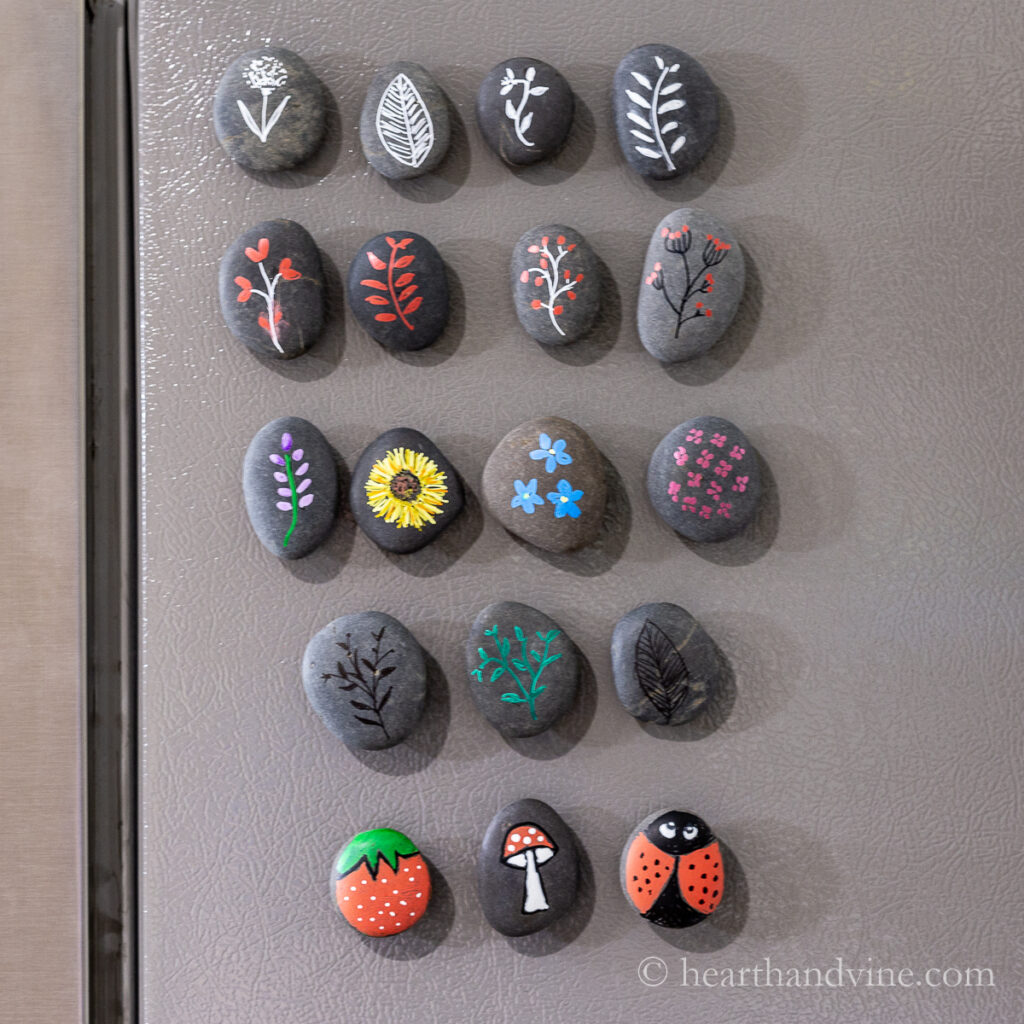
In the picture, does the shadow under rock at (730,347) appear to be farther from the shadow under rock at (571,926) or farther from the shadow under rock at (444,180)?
the shadow under rock at (571,926)

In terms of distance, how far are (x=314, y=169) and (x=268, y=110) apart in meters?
0.04

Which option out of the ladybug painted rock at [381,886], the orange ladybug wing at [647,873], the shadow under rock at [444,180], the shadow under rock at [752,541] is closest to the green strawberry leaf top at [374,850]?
the ladybug painted rock at [381,886]

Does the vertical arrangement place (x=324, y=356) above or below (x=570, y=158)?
below

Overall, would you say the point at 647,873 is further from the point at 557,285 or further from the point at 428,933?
the point at 557,285

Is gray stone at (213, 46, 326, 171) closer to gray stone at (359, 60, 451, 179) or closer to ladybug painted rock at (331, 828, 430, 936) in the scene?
gray stone at (359, 60, 451, 179)

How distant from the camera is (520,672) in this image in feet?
1.66

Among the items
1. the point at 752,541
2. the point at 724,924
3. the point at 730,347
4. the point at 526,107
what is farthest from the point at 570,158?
the point at 724,924

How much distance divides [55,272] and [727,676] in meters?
0.50

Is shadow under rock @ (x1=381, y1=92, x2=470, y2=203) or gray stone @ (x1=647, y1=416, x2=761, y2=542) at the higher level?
shadow under rock @ (x1=381, y1=92, x2=470, y2=203)

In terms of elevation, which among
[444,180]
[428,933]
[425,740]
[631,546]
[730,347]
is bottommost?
[428,933]

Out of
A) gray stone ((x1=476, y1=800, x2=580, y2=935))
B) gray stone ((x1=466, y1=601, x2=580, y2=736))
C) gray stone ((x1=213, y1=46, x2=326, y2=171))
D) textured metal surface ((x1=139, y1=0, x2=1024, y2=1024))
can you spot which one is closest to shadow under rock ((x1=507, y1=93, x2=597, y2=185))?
textured metal surface ((x1=139, y1=0, x2=1024, y2=1024))

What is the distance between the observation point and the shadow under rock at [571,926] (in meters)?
0.52

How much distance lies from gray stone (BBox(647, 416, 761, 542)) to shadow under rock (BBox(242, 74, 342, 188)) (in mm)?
268

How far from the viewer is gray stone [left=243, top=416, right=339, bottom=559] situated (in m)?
0.51
